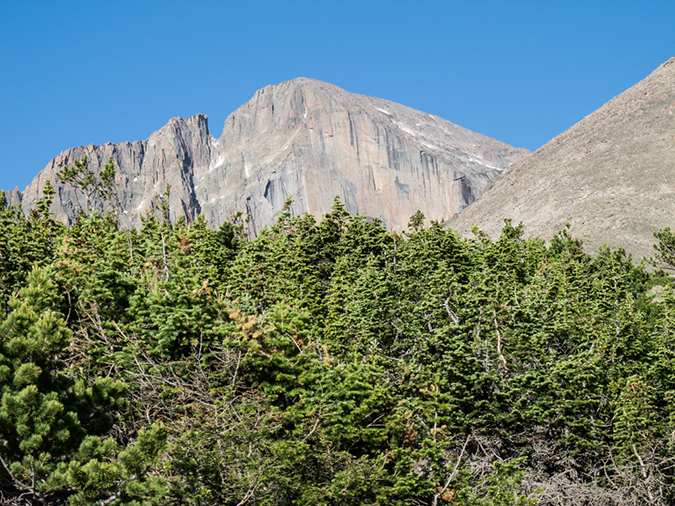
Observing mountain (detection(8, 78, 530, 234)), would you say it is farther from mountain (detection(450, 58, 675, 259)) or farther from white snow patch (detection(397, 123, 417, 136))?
mountain (detection(450, 58, 675, 259))

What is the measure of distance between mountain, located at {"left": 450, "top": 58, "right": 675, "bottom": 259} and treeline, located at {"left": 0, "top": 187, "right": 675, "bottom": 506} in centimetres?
3544

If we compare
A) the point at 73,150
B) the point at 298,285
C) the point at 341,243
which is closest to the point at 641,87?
the point at 341,243

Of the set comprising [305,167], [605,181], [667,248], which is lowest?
[667,248]

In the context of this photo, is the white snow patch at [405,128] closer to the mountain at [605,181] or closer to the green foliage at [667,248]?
the mountain at [605,181]

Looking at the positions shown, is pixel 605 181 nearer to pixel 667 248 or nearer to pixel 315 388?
pixel 667 248

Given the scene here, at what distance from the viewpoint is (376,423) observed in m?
14.8

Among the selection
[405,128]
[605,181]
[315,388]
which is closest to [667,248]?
A: [315,388]

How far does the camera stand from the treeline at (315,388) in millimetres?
10273

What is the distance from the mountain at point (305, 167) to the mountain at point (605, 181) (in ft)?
214

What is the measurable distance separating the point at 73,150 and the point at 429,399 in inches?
7325

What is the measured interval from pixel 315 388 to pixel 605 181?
6415 cm

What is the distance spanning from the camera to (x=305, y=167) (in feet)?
520

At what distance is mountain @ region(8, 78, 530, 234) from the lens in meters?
158

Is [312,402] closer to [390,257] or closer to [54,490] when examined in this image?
[54,490]
